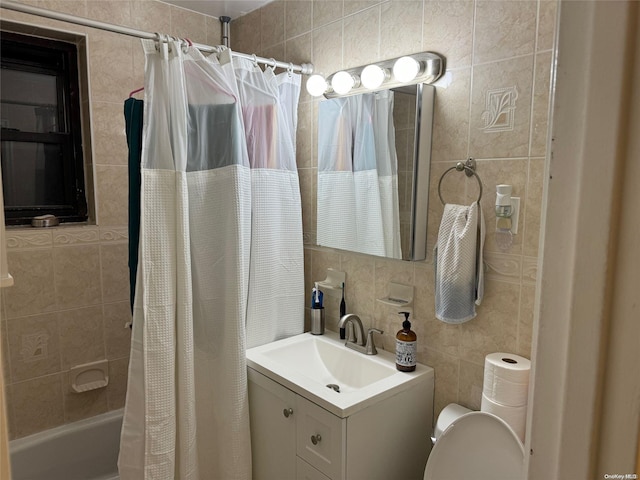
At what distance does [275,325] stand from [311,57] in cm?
123

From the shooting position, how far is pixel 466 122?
148 cm

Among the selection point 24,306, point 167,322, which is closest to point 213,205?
point 167,322

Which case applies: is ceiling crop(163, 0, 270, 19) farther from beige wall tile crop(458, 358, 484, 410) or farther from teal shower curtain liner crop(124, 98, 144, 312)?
beige wall tile crop(458, 358, 484, 410)

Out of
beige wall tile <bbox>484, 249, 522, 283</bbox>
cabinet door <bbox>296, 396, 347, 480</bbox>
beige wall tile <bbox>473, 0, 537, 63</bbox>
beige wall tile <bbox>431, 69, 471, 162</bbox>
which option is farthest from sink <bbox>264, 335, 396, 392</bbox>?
beige wall tile <bbox>473, 0, 537, 63</bbox>

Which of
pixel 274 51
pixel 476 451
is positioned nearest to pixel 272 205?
pixel 274 51

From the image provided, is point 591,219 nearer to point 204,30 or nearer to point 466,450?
point 466,450

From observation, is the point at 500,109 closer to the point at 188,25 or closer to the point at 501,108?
the point at 501,108

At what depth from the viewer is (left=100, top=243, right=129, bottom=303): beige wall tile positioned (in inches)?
90.5

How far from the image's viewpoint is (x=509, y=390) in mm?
1302

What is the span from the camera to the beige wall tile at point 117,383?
2391 mm

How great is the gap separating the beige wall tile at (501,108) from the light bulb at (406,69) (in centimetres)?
20

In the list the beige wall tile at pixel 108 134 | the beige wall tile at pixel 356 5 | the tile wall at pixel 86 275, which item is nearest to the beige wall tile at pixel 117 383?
the tile wall at pixel 86 275

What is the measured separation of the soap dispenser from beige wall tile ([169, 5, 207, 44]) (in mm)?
1924

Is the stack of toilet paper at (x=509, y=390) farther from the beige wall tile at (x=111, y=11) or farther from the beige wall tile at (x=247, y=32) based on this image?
the beige wall tile at (x=111, y=11)
